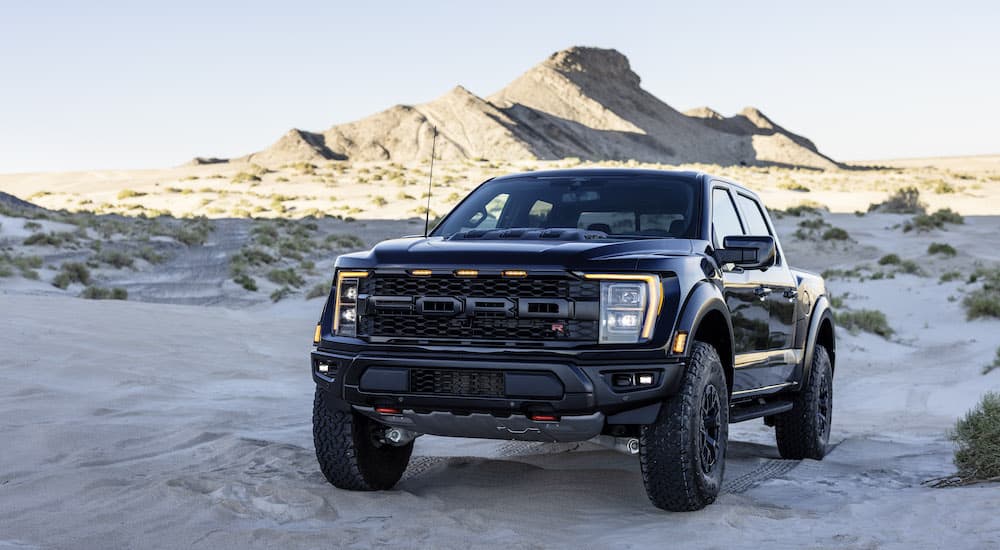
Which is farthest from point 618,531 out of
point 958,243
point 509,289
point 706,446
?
point 958,243

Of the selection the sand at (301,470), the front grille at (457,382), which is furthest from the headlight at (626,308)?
the sand at (301,470)

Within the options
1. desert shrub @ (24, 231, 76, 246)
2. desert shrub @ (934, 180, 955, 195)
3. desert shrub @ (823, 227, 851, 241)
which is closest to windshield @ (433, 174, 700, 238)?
desert shrub @ (24, 231, 76, 246)

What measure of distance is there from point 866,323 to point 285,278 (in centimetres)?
1253

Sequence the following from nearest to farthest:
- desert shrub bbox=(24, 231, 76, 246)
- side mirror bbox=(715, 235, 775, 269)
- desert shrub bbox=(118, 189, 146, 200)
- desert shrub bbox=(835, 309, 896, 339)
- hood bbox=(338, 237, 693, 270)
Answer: hood bbox=(338, 237, 693, 270)
side mirror bbox=(715, 235, 775, 269)
desert shrub bbox=(835, 309, 896, 339)
desert shrub bbox=(24, 231, 76, 246)
desert shrub bbox=(118, 189, 146, 200)

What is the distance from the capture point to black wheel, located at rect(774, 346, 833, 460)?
8562 mm

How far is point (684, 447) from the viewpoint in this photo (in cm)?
589

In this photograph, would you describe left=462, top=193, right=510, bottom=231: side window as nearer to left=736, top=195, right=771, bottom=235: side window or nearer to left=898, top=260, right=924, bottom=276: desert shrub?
left=736, top=195, right=771, bottom=235: side window

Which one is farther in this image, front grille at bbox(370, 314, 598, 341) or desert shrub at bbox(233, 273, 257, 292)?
desert shrub at bbox(233, 273, 257, 292)

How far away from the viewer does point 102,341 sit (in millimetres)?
13227

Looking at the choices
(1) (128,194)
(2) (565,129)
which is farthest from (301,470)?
(2) (565,129)

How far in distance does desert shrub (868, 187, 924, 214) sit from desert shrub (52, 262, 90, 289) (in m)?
24.8

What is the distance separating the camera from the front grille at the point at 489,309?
5.73m

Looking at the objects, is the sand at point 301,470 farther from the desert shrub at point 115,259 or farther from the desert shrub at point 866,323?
the desert shrub at point 115,259

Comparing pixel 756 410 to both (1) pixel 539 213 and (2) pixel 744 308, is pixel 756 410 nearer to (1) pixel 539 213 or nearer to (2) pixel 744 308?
(2) pixel 744 308
